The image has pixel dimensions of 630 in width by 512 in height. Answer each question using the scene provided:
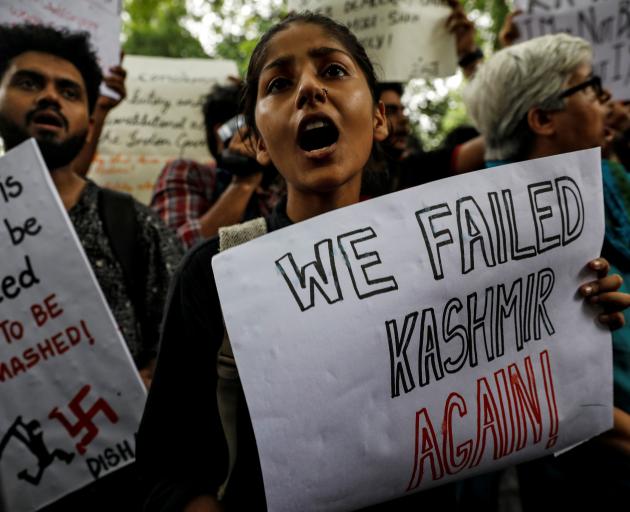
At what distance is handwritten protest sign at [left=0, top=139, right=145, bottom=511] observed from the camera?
55.2 inches

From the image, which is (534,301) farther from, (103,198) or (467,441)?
(103,198)

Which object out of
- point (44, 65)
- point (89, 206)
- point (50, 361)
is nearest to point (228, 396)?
point (50, 361)

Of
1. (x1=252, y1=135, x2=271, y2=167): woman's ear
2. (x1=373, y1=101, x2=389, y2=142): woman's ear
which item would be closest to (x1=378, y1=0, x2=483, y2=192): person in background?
(x1=373, y1=101, x2=389, y2=142): woman's ear

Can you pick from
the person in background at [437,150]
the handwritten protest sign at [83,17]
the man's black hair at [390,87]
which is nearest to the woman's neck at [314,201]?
the person in background at [437,150]

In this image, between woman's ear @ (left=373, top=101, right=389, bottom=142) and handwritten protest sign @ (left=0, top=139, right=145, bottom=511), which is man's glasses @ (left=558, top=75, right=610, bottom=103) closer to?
woman's ear @ (left=373, top=101, right=389, bottom=142)

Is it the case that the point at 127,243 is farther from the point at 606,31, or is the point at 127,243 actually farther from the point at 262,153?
the point at 606,31

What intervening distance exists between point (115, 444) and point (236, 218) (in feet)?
3.94

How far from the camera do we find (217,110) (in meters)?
3.16

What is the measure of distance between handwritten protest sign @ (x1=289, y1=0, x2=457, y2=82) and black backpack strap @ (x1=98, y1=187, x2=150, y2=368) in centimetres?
151

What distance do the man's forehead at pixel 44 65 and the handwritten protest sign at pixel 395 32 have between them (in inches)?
49.7

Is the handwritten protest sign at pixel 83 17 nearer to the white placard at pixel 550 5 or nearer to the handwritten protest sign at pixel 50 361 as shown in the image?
the handwritten protest sign at pixel 50 361

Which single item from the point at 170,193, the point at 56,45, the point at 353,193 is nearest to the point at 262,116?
the point at 353,193

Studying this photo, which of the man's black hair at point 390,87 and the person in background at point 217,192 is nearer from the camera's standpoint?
the person in background at point 217,192

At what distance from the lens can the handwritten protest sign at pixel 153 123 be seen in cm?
332
